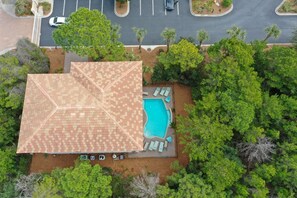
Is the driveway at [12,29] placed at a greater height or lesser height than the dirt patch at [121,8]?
lesser

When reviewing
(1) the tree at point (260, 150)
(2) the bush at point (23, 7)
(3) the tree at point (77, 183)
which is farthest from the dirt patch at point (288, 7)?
(2) the bush at point (23, 7)

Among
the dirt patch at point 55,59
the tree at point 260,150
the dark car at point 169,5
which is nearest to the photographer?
the tree at point 260,150

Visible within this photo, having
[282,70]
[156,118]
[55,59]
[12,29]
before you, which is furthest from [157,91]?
[12,29]

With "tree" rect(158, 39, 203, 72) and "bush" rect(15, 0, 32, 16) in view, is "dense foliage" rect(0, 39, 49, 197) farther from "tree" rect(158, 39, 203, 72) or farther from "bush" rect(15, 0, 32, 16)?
"tree" rect(158, 39, 203, 72)

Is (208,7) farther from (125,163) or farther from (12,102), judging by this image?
(12,102)

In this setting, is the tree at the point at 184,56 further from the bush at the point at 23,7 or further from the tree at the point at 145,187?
the bush at the point at 23,7
